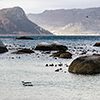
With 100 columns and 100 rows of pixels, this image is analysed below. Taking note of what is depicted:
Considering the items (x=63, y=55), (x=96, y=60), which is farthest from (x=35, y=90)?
(x=63, y=55)

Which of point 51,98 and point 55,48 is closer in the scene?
point 51,98

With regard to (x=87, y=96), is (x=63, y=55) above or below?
below

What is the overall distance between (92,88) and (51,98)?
4.04 metres

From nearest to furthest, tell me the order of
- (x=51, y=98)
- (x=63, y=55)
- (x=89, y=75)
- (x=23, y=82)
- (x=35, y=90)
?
1. (x=51, y=98)
2. (x=35, y=90)
3. (x=23, y=82)
4. (x=89, y=75)
5. (x=63, y=55)

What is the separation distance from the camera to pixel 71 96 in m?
17.1

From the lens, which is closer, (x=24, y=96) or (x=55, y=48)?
(x=24, y=96)

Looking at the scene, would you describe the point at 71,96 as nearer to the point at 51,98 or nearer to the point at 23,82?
the point at 51,98

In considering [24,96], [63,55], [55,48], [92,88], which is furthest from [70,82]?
[55,48]

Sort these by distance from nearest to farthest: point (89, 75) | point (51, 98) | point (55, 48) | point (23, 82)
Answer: point (51, 98)
point (23, 82)
point (89, 75)
point (55, 48)

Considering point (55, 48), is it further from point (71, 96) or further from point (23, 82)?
point (71, 96)

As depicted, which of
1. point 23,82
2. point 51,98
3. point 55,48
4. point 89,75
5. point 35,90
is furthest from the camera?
point 55,48

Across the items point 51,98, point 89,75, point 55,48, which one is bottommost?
point 55,48

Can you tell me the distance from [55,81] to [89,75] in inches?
149

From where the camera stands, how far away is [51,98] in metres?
16.6
